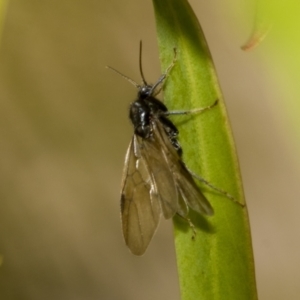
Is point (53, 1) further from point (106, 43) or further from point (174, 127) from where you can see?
point (174, 127)

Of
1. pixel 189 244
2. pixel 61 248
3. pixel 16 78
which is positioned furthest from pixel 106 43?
pixel 189 244

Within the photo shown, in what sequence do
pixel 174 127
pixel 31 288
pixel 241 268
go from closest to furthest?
pixel 241 268
pixel 174 127
pixel 31 288

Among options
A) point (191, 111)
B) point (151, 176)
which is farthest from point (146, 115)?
point (191, 111)

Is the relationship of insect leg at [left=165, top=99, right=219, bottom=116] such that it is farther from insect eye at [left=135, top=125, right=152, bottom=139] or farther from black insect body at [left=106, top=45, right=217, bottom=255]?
insect eye at [left=135, top=125, right=152, bottom=139]

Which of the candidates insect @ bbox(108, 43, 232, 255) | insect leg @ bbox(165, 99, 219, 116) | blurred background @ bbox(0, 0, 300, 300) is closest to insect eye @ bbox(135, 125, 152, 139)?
insect @ bbox(108, 43, 232, 255)

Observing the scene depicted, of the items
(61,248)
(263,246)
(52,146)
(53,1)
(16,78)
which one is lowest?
(263,246)

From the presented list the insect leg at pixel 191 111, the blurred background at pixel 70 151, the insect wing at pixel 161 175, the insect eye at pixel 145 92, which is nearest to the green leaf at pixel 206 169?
the insect leg at pixel 191 111

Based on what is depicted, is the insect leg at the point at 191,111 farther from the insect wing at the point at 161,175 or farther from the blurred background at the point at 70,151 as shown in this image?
the blurred background at the point at 70,151

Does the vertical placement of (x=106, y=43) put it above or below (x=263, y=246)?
above
